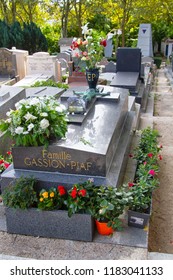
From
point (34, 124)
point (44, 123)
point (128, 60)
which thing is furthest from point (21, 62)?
point (44, 123)

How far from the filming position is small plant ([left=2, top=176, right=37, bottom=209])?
12.3 ft

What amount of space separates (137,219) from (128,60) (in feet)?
26.1

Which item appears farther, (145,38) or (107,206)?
(145,38)

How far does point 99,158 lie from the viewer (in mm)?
3955

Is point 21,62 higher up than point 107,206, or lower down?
higher up

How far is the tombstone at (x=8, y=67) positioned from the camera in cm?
1263

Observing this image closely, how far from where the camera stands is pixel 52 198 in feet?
12.4

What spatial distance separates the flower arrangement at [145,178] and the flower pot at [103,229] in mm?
390

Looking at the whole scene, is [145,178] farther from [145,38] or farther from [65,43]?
[145,38]

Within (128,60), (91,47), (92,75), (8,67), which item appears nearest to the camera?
(91,47)

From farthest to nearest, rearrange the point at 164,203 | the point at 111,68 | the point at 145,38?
the point at 145,38
the point at 111,68
the point at 164,203

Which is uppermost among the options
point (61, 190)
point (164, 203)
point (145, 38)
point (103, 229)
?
point (145, 38)

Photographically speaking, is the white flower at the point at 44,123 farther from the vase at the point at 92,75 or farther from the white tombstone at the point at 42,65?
the white tombstone at the point at 42,65
